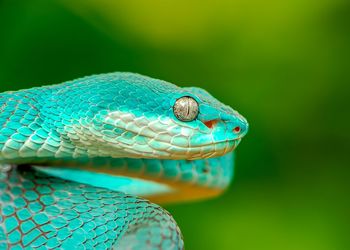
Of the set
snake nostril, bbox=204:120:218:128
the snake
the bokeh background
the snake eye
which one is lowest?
the bokeh background

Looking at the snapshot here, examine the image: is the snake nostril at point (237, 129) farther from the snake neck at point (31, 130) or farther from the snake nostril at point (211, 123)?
the snake neck at point (31, 130)

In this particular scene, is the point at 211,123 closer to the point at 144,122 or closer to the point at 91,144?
the point at 144,122

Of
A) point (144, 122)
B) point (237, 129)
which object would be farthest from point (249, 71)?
point (144, 122)

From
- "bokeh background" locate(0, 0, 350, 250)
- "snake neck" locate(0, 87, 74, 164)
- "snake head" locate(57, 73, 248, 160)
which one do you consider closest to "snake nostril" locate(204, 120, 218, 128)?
"snake head" locate(57, 73, 248, 160)

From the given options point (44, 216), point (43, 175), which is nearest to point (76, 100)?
point (43, 175)

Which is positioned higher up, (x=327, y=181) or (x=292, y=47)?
(x=292, y=47)

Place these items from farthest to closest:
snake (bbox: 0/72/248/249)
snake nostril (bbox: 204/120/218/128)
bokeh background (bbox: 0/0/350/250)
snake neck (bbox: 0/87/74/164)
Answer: bokeh background (bbox: 0/0/350/250), snake nostril (bbox: 204/120/218/128), snake neck (bbox: 0/87/74/164), snake (bbox: 0/72/248/249)

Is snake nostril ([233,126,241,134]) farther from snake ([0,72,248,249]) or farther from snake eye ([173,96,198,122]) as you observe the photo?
snake eye ([173,96,198,122])

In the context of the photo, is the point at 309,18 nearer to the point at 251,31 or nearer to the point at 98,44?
the point at 251,31
